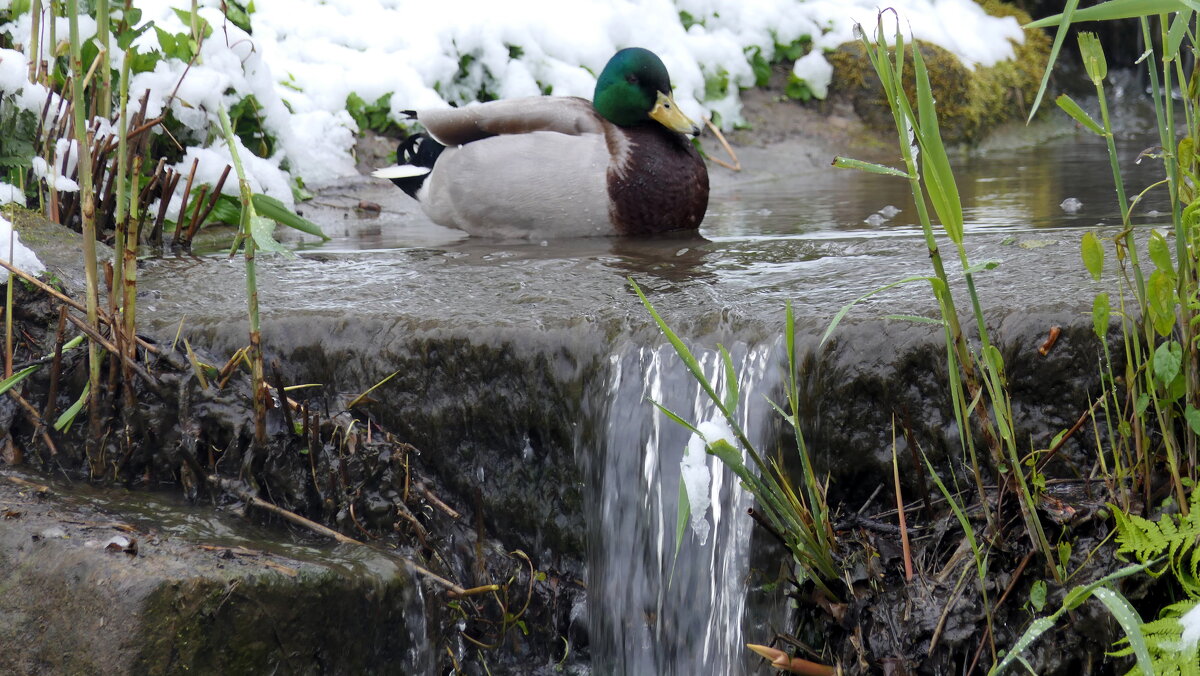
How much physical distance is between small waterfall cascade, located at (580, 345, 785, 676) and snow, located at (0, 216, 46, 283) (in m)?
1.40

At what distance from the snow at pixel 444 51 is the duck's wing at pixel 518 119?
90 centimetres

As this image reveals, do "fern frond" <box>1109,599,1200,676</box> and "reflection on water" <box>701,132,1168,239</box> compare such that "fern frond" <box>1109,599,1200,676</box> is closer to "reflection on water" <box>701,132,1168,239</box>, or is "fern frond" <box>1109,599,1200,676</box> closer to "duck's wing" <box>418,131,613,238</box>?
"reflection on water" <box>701,132,1168,239</box>

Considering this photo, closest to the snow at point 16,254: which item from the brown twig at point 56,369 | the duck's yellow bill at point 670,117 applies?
the brown twig at point 56,369

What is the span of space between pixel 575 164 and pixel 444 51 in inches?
102

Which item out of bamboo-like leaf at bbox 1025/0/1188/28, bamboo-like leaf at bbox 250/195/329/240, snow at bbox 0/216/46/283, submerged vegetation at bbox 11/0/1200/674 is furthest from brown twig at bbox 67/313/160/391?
bamboo-like leaf at bbox 1025/0/1188/28

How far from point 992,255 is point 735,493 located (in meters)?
1.12

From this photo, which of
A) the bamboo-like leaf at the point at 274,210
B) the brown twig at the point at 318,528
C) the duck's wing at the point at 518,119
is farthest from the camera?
the duck's wing at the point at 518,119

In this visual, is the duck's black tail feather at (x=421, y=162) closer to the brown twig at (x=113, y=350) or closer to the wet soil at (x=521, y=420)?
the wet soil at (x=521, y=420)

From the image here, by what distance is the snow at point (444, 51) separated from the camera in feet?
16.6

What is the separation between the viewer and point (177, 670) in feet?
6.74

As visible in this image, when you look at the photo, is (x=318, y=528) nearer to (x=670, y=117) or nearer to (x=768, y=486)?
(x=768, y=486)

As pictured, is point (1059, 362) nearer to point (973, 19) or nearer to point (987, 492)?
point (987, 492)

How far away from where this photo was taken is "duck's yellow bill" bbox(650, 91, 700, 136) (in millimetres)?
4625

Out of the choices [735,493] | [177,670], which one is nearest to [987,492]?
[735,493]
